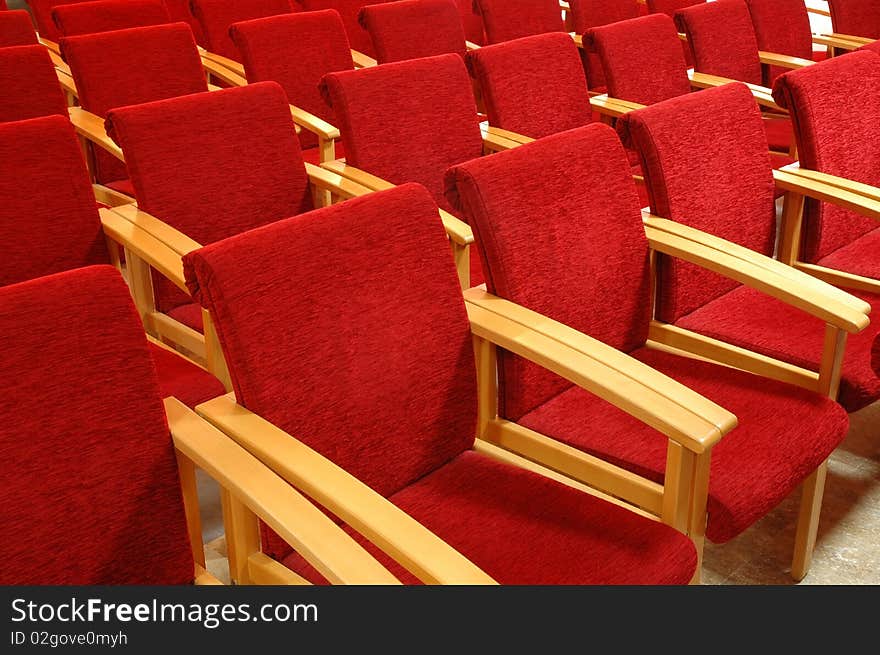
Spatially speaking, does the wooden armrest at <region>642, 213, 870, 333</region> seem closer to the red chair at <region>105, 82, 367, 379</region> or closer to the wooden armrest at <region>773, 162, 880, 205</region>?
the wooden armrest at <region>773, 162, 880, 205</region>

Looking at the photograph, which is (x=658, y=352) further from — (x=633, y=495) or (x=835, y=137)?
(x=835, y=137)

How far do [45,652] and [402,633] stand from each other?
0.27 m

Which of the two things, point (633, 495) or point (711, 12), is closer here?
point (633, 495)

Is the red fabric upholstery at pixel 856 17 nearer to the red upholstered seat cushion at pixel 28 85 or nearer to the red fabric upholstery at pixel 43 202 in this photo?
the red upholstered seat cushion at pixel 28 85

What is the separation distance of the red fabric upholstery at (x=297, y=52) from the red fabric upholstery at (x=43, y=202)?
86cm

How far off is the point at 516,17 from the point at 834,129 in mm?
1186

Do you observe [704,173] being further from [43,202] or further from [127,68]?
[127,68]

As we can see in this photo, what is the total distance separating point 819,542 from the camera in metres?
1.44

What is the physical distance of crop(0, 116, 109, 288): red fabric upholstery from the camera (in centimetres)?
131

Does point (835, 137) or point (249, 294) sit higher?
point (249, 294)

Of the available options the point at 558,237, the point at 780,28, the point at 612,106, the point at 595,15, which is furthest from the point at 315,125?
the point at 780,28

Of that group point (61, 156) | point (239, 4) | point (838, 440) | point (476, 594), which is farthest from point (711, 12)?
point (476, 594)

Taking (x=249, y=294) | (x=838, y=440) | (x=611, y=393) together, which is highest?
(x=249, y=294)

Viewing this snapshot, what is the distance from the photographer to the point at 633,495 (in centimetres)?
111
